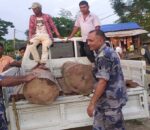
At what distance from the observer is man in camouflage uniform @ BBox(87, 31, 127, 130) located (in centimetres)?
378

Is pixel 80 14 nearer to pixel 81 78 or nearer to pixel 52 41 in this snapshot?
pixel 52 41

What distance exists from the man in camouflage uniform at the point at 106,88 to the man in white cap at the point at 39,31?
195cm

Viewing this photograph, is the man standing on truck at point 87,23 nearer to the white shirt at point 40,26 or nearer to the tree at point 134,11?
the white shirt at point 40,26

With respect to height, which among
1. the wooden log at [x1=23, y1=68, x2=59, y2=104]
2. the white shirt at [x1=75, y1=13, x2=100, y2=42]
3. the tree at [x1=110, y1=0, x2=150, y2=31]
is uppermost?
the tree at [x1=110, y1=0, x2=150, y2=31]

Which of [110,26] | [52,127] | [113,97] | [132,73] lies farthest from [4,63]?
[110,26]

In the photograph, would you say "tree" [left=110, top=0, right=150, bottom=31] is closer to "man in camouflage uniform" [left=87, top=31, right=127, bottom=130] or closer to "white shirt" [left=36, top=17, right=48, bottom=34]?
"white shirt" [left=36, top=17, right=48, bottom=34]

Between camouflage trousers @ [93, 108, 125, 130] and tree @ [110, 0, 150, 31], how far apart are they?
36.9 m

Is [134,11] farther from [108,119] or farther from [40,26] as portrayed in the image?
[108,119]

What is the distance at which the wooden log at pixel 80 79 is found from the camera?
4.62m

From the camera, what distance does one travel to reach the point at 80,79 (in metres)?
4.61

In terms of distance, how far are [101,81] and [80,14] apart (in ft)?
9.51

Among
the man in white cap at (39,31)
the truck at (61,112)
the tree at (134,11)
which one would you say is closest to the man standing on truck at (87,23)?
the man in white cap at (39,31)

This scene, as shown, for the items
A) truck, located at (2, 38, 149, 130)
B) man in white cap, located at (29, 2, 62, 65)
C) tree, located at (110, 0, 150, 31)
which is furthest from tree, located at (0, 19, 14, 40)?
truck, located at (2, 38, 149, 130)

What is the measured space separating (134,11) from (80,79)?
4357 centimetres
